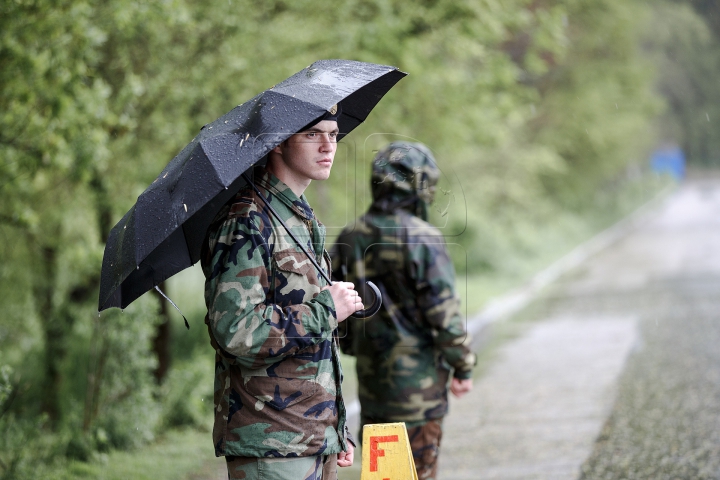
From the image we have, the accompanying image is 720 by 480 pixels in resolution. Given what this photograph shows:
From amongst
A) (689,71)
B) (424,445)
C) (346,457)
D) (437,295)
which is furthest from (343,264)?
(689,71)

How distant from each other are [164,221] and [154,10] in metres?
3.88

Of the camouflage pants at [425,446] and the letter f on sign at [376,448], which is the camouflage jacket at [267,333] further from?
the camouflage pants at [425,446]

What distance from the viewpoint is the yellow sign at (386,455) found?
2.92m

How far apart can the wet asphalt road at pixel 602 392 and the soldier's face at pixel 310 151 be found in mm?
3818

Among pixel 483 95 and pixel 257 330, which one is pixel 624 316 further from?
pixel 257 330

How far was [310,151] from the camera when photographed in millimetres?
2850

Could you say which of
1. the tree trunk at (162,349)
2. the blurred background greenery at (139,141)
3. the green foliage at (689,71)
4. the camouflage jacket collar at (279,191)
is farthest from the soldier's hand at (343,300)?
the green foliage at (689,71)

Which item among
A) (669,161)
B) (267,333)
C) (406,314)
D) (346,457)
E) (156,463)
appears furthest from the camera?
(669,161)

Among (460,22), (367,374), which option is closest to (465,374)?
(367,374)

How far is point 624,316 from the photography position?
12.8 metres

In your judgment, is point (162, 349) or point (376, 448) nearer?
point (376, 448)

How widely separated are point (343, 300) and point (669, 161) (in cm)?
7572

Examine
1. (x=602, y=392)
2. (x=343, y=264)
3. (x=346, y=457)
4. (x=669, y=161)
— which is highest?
(x=669, y=161)

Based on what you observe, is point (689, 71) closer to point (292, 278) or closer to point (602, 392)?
point (602, 392)
